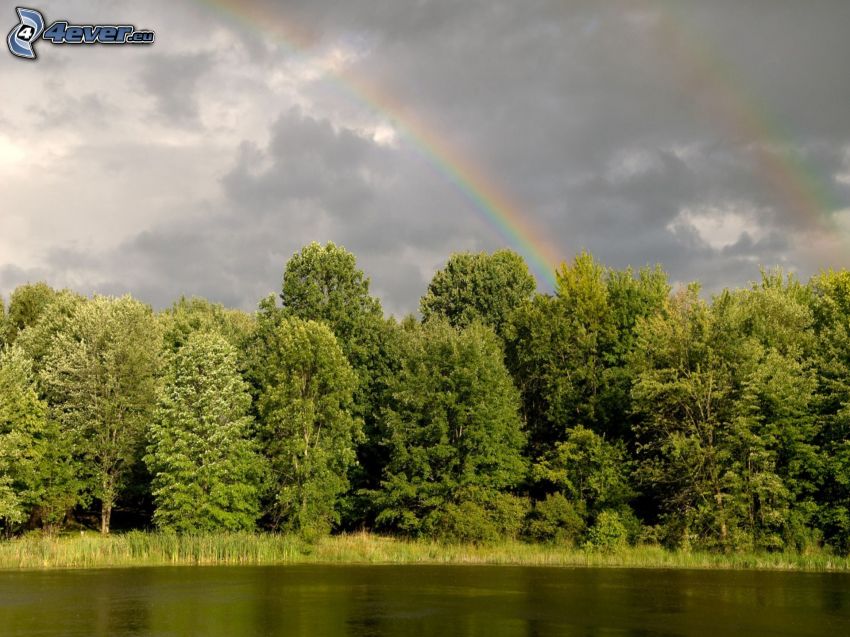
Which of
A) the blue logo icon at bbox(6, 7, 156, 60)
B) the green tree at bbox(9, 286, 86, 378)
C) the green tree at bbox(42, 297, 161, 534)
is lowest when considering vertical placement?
the green tree at bbox(42, 297, 161, 534)

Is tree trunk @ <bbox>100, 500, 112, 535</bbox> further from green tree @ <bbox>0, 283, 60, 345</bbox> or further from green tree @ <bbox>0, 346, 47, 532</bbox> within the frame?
green tree @ <bbox>0, 283, 60, 345</bbox>

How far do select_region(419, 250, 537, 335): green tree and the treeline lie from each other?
59.5ft

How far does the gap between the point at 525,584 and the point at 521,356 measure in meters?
34.8

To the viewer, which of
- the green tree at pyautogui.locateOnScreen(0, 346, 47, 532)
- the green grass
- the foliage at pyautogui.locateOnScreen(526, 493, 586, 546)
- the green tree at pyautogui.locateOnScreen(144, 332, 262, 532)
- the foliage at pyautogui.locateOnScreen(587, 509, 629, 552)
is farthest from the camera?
the foliage at pyautogui.locateOnScreen(526, 493, 586, 546)

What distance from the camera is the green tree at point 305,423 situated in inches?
2699

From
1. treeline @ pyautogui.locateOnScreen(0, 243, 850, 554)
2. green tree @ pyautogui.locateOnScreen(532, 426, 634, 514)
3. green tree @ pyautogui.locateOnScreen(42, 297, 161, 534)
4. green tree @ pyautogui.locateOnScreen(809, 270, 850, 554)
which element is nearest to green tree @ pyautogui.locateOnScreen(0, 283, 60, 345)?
treeline @ pyautogui.locateOnScreen(0, 243, 850, 554)

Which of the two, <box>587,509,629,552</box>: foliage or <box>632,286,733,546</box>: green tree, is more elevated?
<box>632,286,733,546</box>: green tree

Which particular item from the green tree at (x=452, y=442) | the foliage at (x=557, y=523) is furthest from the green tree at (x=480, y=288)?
the foliage at (x=557, y=523)

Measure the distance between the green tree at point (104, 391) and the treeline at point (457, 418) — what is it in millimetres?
209

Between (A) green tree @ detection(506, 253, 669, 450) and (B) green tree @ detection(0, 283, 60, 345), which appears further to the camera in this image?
(B) green tree @ detection(0, 283, 60, 345)

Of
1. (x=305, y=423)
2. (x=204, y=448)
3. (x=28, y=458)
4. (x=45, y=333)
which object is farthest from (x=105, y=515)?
(x=305, y=423)

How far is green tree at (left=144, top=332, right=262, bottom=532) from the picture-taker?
211 ft

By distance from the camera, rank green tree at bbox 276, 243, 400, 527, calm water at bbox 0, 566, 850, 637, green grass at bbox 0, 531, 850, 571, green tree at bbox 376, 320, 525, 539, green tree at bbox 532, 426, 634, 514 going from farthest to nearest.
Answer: green tree at bbox 276, 243, 400, 527 → green tree at bbox 376, 320, 525, 539 → green tree at bbox 532, 426, 634, 514 → green grass at bbox 0, 531, 850, 571 → calm water at bbox 0, 566, 850, 637

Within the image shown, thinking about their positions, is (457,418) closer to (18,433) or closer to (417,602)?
(417,602)
